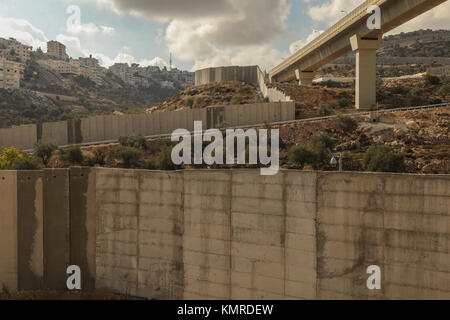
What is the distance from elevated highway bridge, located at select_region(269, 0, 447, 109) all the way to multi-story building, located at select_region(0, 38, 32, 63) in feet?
576

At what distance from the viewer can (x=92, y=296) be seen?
11.1 m

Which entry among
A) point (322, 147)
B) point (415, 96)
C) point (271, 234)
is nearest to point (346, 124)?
point (322, 147)

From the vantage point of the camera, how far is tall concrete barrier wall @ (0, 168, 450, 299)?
8.34 meters

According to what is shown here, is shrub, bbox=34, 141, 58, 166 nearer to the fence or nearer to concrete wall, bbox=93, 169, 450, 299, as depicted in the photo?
the fence

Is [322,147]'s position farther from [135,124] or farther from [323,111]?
[135,124]

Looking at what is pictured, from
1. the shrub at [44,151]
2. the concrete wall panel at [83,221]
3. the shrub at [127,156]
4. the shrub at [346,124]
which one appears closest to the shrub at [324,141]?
the shrub at [346,124]

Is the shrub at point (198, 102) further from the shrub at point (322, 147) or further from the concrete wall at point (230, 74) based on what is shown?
the shrub at point (322, 147)

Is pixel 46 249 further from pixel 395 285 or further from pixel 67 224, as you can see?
pixel 395 285

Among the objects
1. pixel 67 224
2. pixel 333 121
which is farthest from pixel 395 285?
pixel 333 121

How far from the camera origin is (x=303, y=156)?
24344 millimetres
